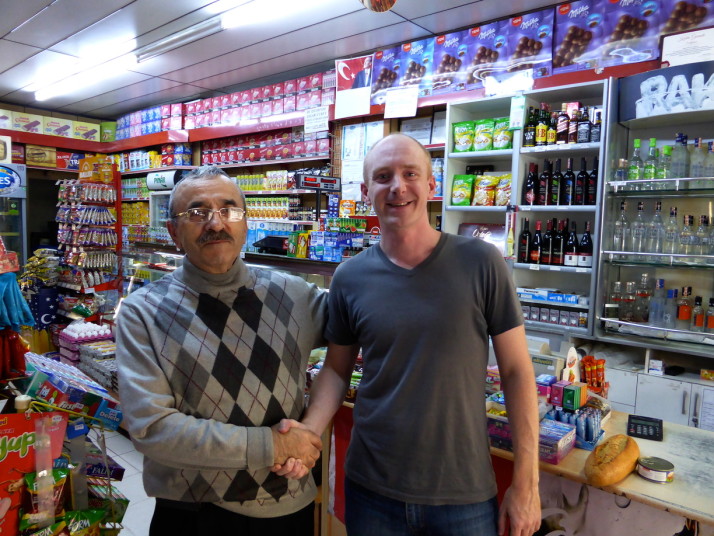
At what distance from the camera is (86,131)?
30.3 ft

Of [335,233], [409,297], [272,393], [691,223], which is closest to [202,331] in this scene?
[272,393]

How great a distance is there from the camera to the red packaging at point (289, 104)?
20.6 ft

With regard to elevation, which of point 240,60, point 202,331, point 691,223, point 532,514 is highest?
point 240,60

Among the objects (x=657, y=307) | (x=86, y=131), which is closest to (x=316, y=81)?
(x=657, y=307)

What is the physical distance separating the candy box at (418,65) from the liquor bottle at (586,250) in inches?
80.0

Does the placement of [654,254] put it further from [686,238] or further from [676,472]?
[676,472]

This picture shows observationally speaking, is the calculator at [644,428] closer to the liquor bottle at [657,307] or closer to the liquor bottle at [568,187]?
the liquor bottle at [657,307]

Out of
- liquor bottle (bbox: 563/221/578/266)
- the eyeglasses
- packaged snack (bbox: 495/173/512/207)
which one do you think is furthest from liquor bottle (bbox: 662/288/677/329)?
the eyeglasses

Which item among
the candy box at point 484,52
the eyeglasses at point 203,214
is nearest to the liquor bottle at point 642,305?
the candy box at point 484,52

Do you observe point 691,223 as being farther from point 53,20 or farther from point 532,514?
point 53,20

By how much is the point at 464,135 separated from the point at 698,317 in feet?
7.33

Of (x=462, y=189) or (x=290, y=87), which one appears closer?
(x=462, y=189)

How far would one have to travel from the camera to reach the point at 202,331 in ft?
4.70

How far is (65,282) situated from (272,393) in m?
5.10
